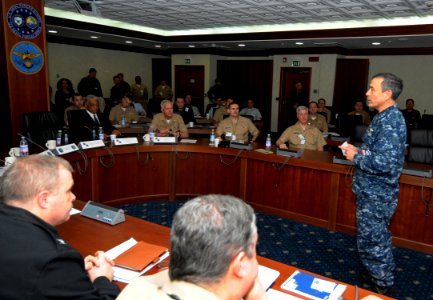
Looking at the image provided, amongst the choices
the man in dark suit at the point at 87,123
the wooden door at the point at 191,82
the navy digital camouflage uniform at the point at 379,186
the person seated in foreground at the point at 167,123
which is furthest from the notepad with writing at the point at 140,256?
the wooden door at the point at 191,82

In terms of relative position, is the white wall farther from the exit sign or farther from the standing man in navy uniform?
the standing man in navy uniform

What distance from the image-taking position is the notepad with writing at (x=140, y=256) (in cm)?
169

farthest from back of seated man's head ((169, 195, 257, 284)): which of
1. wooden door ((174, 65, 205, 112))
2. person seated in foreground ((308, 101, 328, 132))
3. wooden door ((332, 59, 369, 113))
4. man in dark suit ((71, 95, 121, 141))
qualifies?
wooden door ((174, 65, 205, 112))

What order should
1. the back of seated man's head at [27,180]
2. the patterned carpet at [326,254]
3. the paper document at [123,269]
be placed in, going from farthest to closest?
the patterned carpet at [326,254] → the paper document at [123,269] → the back of seated man's head at [27,180]

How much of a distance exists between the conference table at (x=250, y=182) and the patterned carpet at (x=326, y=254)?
0.46ft

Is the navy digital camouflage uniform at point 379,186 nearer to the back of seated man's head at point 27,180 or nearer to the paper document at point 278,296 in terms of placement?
the paper document at point 278,296

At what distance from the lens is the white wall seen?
9.71 m

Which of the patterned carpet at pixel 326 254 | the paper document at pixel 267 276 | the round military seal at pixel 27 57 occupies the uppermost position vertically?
the round military seal at pixel 27 57

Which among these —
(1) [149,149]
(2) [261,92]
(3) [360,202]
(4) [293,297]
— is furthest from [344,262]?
(2) [261,92]

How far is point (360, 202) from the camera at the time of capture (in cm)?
278

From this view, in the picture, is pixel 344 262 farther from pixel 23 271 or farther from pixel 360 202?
pixel 23 271

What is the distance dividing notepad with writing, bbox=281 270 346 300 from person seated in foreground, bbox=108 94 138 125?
581cm

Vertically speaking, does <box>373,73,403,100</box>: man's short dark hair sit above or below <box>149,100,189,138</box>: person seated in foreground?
above

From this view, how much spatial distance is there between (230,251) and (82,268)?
55cm
